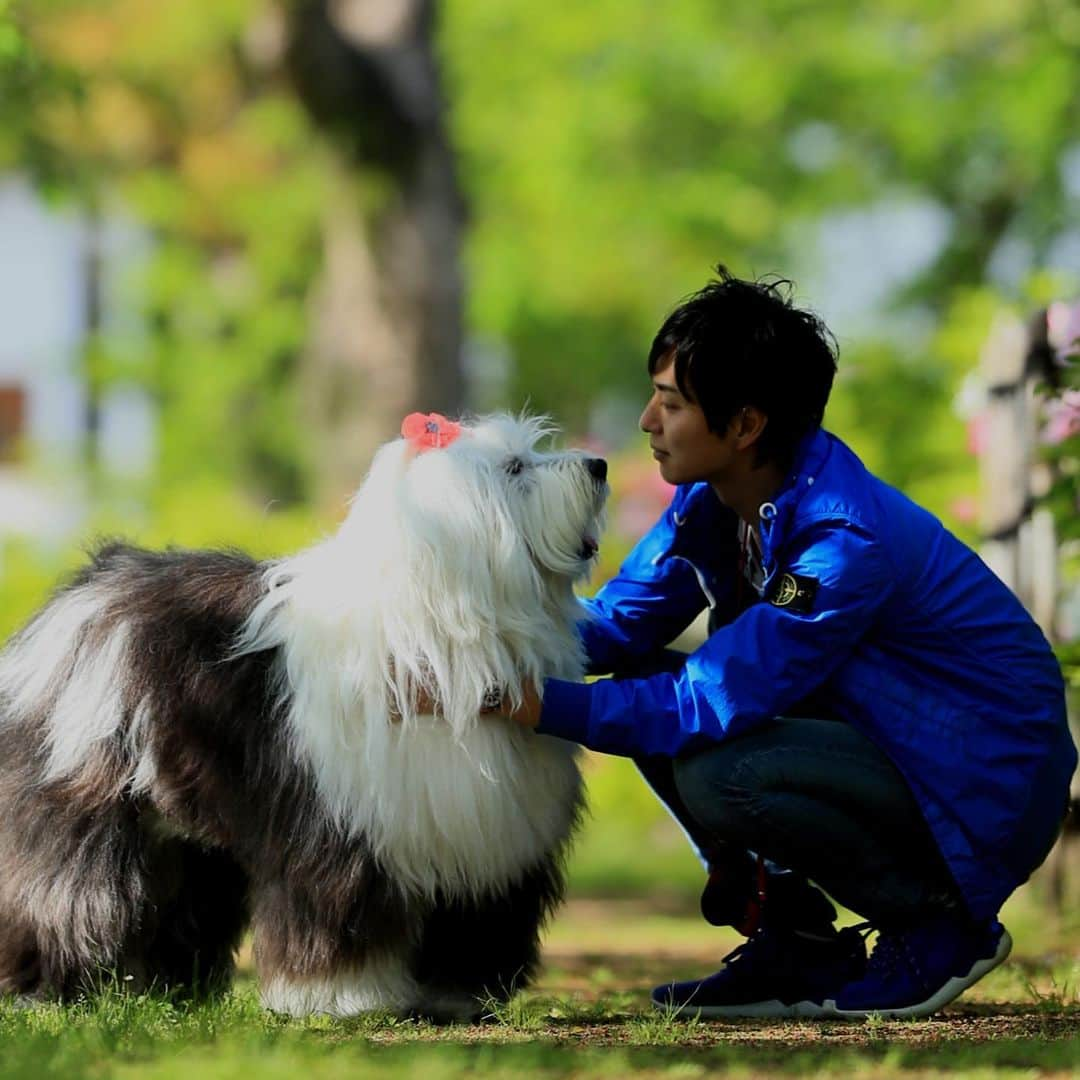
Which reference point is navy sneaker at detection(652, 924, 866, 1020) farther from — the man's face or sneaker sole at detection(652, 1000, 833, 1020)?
the man's face

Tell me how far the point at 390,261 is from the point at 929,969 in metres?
7.53

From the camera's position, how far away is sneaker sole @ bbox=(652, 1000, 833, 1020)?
3.78 m

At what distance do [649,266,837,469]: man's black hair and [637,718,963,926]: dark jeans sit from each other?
0.59 meters

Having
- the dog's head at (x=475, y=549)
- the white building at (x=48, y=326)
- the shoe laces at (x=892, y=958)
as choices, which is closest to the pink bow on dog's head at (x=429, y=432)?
the dog's head at (x=475, y=549)

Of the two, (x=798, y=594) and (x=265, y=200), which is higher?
(x=265, y=200)

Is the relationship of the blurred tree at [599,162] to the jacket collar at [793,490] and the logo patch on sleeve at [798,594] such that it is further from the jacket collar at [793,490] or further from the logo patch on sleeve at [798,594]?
the logo patch on sleeve at [798,594]

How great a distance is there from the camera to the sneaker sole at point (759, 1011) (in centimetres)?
378

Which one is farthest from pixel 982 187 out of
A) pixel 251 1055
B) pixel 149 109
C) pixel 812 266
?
pixel 251 1055

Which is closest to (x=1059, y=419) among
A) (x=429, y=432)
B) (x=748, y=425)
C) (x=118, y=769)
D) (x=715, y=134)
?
(x=748, y=425)

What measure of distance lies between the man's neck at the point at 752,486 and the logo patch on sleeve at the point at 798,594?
258mm

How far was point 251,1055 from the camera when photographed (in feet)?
9.62

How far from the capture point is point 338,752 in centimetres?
358

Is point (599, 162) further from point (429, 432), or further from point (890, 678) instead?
point (890, 678)

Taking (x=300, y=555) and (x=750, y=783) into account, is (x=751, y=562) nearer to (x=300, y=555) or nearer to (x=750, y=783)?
(x=750, y=783)
